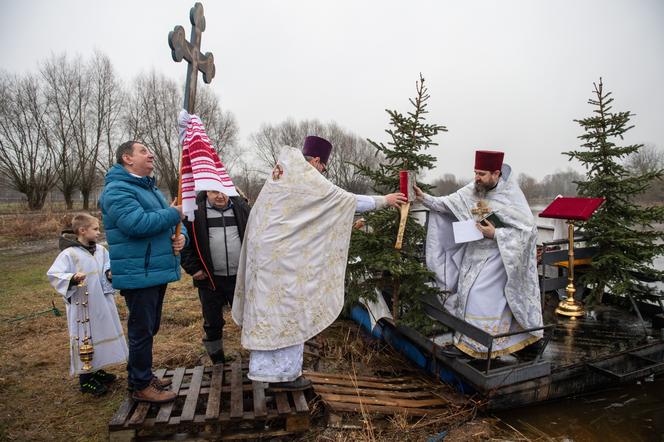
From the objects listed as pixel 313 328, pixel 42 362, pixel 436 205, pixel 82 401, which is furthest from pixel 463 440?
pixel 42 362

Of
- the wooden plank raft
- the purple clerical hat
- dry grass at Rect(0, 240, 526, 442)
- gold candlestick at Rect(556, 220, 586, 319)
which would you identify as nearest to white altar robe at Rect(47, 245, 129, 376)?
dry grass at Rect(0, 240, 526, 442)

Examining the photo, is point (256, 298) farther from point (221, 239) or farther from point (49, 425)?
point (49, 425)

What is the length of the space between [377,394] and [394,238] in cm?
201

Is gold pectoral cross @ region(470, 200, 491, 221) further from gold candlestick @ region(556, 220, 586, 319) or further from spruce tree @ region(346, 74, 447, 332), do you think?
gold candlestick @ region(556, 220, 586, 319)

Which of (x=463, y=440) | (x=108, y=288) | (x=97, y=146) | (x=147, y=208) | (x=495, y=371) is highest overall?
(x=97, y=146)

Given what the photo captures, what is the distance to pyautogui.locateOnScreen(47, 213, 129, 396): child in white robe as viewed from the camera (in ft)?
14.4

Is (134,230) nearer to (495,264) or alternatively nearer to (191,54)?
(191,54)

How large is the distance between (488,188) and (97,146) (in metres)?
38.0

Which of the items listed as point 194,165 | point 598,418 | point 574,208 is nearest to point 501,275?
point 598,418

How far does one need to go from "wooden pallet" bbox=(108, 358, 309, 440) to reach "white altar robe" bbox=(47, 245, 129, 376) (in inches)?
36.3

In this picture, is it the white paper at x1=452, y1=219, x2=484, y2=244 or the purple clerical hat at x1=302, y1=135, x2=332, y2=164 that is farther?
the white paper at x1=452, y1=219, x2=484, y2=244

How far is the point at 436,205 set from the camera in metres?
5.41

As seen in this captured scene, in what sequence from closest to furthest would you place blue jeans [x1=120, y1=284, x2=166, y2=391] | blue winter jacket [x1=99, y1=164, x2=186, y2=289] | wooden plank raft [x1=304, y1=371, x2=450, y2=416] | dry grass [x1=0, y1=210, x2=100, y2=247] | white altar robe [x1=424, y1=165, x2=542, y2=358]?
blue winter jacket [x1=99, y1=164, x2=186, y2=289]
blue jeans [x1=120, y1=284, x2=166, y2=391]
wooden plank raft [x1=304, y1=371, x2=450, y2=416]
white altar robe [x1=424, y1=165, x2=542, y2=358]
dry grass [x1=0, y1=210, x2=100, y2=247]

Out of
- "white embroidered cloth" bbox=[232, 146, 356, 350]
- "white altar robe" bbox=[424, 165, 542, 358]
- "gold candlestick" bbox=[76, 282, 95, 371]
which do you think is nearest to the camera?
"white embroidered cloth" bbox=[232, 146, 356, 350]
